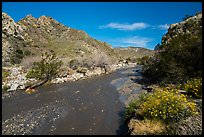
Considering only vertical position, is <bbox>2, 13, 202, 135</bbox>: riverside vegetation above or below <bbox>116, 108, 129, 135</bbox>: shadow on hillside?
above

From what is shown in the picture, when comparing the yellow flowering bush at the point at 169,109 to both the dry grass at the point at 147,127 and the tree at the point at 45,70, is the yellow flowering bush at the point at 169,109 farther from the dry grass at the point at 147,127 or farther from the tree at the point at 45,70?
the tree at the point at 45,70

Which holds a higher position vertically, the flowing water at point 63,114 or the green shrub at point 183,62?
the green shrub at point 183,62

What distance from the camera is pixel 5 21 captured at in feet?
276

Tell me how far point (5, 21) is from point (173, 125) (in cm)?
8569

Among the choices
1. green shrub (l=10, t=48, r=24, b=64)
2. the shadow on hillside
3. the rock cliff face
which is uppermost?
the rock cliff face

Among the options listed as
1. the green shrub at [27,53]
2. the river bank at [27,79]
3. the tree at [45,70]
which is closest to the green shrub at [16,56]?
the green shrub at [27,53]

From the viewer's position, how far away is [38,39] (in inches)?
4210

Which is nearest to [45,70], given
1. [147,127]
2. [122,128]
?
[122,128]

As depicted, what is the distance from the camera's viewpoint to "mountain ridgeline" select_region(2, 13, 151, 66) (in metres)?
76.1

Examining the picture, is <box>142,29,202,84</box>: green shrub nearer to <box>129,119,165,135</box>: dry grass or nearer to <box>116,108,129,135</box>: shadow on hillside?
<box>116,108,129,135</box>: shadow on hillside

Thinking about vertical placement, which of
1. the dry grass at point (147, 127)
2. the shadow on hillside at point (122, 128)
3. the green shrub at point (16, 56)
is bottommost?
the shadow on hillside at point (122, 128)

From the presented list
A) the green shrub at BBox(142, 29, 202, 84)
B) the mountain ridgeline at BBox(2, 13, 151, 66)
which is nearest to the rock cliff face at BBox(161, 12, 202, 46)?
the green shrub at BBox(142, 29, 202, 84)

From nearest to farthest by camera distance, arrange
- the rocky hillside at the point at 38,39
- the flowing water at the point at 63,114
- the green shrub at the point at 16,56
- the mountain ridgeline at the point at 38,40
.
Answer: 1. the flowing water at the point at 63,114
2. the green shrub at the point at 16,56
3. the mountain ridgeline at the point at 38,40
4. the rocky hillside at the point at 38,39

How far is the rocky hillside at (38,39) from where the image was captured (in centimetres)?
7762
